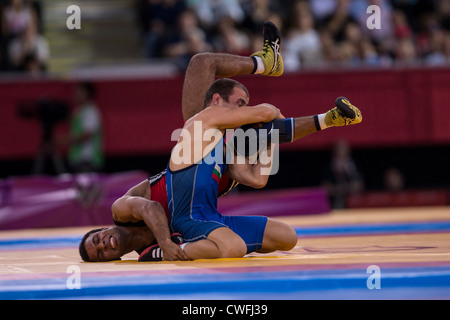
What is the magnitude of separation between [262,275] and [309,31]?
7.03 m

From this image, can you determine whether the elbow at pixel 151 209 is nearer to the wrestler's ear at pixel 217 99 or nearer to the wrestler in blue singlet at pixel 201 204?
the wrestler in blue singlet at pixel 201 204

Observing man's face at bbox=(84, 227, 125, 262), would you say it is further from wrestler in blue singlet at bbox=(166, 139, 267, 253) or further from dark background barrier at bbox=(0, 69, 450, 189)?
dark background barrier at bbox=(0, 69, 450, 189)

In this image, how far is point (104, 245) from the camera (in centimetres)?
363

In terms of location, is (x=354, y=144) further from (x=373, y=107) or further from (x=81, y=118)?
(x=81, y=118)

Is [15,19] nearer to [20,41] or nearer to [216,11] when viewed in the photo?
[20,41]

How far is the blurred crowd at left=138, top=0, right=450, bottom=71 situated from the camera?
29.7 feet

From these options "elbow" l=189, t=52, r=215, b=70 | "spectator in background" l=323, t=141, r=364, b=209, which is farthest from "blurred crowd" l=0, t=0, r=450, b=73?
"elbow" l=189, t=52, r=215, b=70

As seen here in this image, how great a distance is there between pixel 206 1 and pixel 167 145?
2.63m

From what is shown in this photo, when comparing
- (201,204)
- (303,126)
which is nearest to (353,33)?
(303,126)

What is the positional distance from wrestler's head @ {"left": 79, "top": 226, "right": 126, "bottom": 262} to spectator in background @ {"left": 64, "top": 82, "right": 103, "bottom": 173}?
13.8ft

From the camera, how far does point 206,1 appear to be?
10.1 meters

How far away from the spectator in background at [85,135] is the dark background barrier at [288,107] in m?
0.71

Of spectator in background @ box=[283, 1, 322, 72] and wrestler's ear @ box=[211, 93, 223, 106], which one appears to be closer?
wrestler's ear @ box=[211, 93, 223, 106]

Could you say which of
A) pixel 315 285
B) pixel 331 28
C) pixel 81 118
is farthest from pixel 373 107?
pixel 315 285
